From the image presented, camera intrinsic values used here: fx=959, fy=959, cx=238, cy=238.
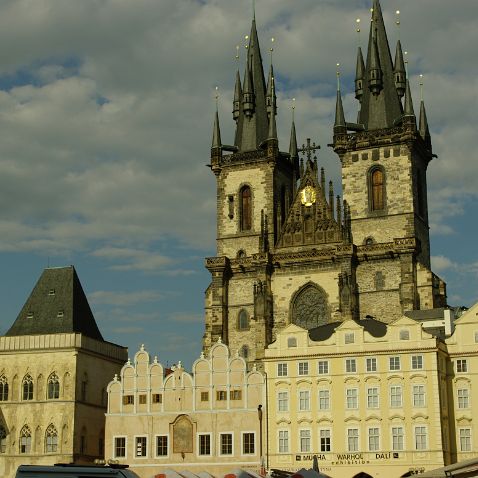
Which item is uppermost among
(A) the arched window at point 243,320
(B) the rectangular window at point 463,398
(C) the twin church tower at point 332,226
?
(C) the twin church tower at point 332,226

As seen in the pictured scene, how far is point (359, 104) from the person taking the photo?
84938 millimetres

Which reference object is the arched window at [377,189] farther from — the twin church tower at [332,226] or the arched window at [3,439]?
the arched window at [3,439]

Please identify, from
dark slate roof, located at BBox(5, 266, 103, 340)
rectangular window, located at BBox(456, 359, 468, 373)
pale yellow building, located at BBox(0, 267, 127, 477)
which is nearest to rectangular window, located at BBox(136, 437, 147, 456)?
pale yellow building, located at BBox(0, 267, 127, 477)

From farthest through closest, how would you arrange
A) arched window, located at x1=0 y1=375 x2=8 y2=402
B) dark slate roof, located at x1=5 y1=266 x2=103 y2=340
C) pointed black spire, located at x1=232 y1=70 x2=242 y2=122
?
pointed black spire, located at x1=232 y1=70 x2=242 y2=122 → dark slate roof, located at x1=5 y1=266 x2=103 y2=340 → arched window, located at x1=0 y1=375 x2=8 y2=402

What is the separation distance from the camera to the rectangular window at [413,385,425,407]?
196 ft

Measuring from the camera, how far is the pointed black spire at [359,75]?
85000 millimetres

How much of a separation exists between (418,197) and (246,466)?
30.0m

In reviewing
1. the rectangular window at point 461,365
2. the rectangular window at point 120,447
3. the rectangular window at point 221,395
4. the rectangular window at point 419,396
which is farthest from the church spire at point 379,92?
the rectangular window at point 120,447

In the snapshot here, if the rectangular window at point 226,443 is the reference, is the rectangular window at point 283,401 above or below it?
above

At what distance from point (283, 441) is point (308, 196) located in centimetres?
2597

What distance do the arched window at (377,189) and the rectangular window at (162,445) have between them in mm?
27116

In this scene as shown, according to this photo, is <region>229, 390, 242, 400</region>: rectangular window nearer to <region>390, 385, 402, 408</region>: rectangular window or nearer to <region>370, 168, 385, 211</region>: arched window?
<region>390, 385, 402, 408</region>: rectangular window

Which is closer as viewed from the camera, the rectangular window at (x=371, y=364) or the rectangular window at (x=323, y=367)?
the rectangular window at (x=371, y=364)

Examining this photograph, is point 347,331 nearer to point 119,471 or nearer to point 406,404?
point 406,404
